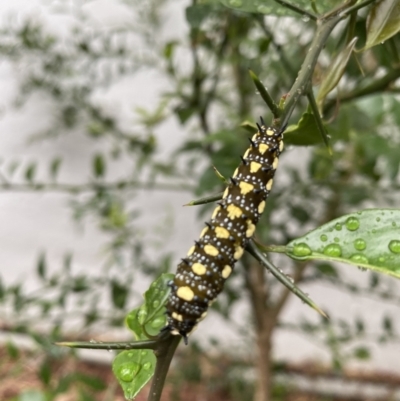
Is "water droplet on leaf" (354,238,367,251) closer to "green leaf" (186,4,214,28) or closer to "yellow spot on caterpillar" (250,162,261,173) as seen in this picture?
"yellow spot on caterpillar" (250,162,261,173)

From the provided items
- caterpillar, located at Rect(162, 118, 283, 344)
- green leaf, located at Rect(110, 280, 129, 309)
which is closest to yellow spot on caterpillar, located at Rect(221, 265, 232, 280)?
caterpillar, located at Rect(162, 118, 283, 344)

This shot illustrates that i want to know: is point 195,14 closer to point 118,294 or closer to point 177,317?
point 177,317

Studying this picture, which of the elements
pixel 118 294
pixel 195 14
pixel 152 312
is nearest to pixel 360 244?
pixel 152 312

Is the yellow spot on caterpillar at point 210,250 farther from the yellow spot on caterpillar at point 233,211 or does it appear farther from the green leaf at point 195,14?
the green leaf at point 195,14

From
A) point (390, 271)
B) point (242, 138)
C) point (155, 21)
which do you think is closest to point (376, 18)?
point (390, 271)

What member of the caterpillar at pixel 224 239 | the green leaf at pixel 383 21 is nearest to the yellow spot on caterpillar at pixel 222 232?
the caterpillar at pixel 224 239
